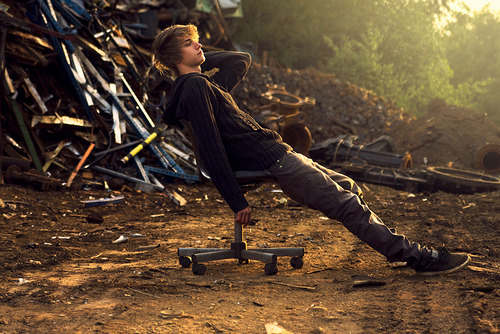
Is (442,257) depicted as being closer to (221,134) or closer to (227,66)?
(221,134)

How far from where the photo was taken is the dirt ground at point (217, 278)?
279cm

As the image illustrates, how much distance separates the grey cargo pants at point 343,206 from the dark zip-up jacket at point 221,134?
180 millimetres

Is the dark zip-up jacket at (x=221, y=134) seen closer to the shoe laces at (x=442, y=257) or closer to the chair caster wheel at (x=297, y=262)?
the chair caster wheel at (x=297, y=262)

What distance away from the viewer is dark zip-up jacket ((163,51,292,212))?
339 cm

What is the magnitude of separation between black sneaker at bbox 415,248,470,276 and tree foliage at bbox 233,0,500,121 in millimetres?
20953

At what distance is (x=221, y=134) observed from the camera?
141 inches

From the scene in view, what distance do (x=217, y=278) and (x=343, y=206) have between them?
43.7 inches

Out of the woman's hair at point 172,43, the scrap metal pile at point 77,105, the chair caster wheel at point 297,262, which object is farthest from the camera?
the scrap metal pile at point 77,105

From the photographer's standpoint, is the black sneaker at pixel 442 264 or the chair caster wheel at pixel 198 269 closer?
the black sneaker at pixel 442 264

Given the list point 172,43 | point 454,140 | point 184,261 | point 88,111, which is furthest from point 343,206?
point 454,140

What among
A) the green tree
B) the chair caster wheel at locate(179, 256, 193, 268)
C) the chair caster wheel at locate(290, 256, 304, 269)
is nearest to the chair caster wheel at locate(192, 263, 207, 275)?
the chair caster wheel at locate(179, 256, 193, 268)

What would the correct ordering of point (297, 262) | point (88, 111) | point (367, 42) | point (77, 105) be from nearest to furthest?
1. point (297, 262)
2. point (88, 111)
3. point (77, 105)
4. point (367, 42)

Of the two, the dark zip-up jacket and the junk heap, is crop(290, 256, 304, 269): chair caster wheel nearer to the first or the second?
the dark zip-up jacket

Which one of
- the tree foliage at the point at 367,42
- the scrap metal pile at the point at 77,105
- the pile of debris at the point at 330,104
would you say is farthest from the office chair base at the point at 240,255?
the tree foliage at the point at 367,42
